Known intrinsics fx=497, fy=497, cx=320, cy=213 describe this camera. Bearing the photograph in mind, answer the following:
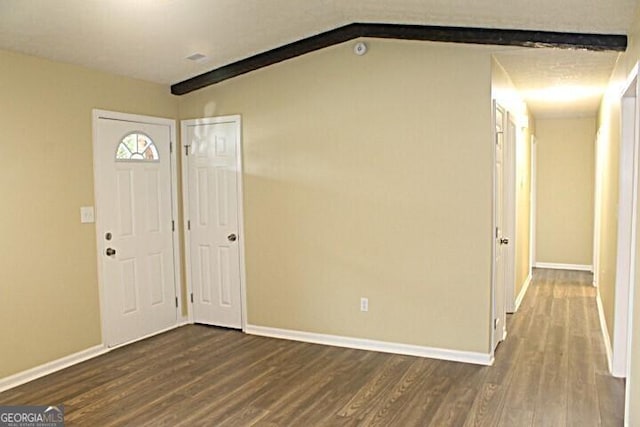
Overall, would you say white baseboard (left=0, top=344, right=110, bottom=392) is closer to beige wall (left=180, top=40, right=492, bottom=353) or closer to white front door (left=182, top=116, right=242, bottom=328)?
white front door (left=182, top=116, right=242, bottom=328)

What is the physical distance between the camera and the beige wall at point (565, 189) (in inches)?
315

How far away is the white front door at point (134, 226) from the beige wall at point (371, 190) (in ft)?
2.58

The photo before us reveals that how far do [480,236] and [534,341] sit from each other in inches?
54.0

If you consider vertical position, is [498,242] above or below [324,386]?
above

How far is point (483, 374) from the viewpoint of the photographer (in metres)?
3.84

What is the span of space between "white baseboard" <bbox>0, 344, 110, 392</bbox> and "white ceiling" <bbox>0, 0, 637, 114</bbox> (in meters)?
2.40

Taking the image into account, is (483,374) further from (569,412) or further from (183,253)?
(183,253)

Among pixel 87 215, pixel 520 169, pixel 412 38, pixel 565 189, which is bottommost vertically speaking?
pixel 87 215

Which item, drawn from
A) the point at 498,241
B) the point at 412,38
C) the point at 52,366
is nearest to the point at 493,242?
the point at 498,241

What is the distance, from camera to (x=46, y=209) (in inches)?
153

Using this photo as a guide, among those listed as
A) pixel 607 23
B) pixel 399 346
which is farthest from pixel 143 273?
pixel 607 23

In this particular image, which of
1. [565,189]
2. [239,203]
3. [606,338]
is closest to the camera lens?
[606,338]

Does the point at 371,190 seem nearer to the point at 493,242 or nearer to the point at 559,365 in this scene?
the point at 493,242

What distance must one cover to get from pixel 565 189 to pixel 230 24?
652 cm
